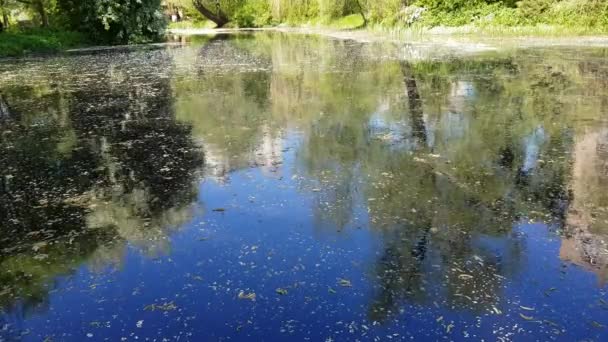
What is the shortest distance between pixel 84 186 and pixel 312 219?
111 inches

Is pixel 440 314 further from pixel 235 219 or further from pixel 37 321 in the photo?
pixel 37 321

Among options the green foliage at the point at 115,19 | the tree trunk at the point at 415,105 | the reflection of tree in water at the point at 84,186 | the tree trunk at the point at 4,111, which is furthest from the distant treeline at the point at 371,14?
the reflection of tree in water at the point at 84,186

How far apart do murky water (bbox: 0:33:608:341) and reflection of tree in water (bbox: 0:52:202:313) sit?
29 mm

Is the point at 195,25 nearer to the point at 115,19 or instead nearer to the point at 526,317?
the point at 115,19

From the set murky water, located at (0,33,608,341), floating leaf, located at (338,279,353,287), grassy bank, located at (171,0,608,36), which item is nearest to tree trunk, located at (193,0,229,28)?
grassy bank, located at (171,0,608,36)

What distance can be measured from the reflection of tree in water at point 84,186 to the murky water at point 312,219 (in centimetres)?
3

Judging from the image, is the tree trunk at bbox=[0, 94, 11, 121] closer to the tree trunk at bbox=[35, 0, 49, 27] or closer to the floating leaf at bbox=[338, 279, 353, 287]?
the floating leaf at bbox=[338, 279, 353, 287]

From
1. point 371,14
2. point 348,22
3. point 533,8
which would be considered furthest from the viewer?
point 348,22

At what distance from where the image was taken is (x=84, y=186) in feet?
19.3

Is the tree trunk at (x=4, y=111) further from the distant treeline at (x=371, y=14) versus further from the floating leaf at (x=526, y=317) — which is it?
the distant treeline at (x=371, y=14)

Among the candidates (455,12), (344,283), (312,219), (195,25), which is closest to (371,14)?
(455,12)

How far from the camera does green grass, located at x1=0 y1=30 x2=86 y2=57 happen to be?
82.5ft

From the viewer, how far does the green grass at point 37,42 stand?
990 inches

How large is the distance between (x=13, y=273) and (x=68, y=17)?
3112 centimetres
